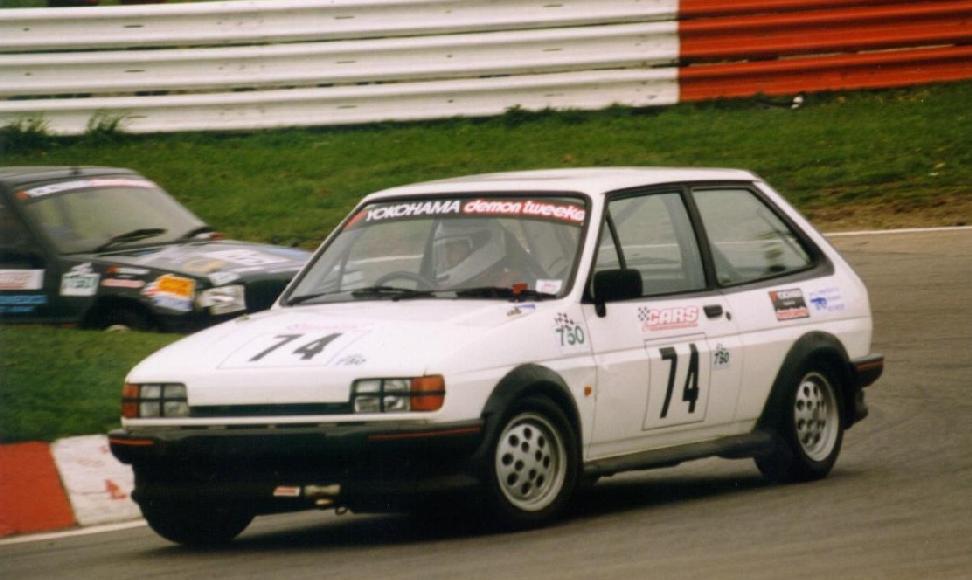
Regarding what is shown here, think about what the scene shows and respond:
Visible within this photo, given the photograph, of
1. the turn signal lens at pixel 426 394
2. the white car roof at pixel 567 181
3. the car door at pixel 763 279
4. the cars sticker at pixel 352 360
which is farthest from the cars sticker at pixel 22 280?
the turn signal lens at pixel 426 394

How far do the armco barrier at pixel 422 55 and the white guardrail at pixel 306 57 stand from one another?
0.05 feet

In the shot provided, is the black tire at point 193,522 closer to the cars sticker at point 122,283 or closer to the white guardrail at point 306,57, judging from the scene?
the cars sticker at point 122,283

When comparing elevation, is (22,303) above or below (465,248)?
below

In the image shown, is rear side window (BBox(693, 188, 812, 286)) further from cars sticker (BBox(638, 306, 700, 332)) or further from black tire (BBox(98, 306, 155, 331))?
black tire (BBox(98, 306, 155, 331))

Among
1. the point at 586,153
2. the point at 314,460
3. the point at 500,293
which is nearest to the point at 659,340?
the point at 500,293

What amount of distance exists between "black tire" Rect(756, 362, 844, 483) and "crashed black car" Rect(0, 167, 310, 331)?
3.58 m

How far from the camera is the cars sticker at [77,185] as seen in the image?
12.5 metres

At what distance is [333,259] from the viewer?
28.0 feet

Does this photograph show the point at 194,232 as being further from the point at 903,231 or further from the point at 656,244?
the point at 903,231

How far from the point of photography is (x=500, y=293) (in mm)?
7867

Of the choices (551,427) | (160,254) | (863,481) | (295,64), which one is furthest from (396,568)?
(295,64)

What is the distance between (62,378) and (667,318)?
3.91m

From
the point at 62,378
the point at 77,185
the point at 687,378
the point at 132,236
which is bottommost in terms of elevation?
the point at 62,378

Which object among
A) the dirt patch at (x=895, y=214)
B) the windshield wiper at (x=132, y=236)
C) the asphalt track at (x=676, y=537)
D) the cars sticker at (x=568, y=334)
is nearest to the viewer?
the asphalt track at (x=676, y=537)
